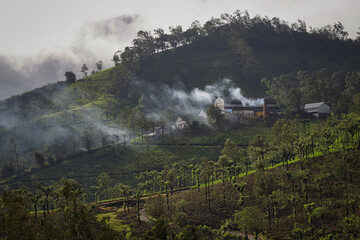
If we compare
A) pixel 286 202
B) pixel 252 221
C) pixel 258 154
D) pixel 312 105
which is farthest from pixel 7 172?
pixel 312 105

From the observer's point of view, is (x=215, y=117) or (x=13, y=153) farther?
(x=215, y=117)

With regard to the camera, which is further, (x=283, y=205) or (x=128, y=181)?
(x=128, y=181)

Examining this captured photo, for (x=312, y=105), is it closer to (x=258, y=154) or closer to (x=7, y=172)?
(x=258, y=154)

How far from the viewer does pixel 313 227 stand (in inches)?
2197

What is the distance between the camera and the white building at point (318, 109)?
158850mm

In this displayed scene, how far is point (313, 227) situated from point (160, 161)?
8252 cm

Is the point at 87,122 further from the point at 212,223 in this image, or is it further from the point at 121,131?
the point at 212,223

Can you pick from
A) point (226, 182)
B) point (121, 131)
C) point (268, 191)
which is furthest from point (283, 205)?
point (121, 131)

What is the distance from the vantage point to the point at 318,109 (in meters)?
160

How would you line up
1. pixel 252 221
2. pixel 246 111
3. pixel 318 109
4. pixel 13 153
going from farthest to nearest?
Answer: pixel 246 111, pixel 318 109, pixel 13 153, pixel 252 221

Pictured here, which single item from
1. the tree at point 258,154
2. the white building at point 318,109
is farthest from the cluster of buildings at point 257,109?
the tree at point 258,154

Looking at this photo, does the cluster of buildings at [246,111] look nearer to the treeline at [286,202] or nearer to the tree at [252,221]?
the treeline at [286,202]

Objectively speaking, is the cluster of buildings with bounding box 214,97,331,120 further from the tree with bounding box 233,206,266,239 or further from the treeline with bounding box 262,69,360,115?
the tree with bounding box 233,206,266,239

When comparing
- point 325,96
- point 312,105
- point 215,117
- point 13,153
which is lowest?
point 13,153
